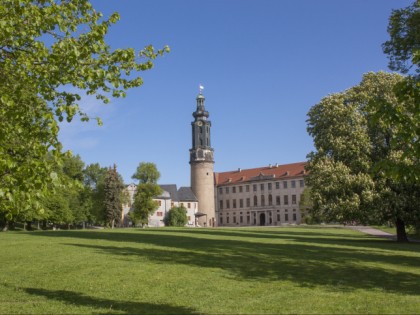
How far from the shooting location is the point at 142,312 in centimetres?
1029

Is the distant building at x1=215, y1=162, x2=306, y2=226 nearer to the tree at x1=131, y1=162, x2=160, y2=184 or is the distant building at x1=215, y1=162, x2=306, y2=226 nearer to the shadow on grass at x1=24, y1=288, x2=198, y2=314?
the tree at x1=131, y1=162, x2=160, y2=184

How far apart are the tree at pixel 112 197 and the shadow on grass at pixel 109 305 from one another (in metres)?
69.7

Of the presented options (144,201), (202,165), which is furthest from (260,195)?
(144,201)

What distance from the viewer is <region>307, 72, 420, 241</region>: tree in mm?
32875

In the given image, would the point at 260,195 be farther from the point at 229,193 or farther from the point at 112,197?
the point at 112,197

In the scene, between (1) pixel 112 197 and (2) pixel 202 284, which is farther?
(1) pixel 112 197

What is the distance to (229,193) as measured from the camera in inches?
5595

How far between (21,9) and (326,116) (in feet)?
102

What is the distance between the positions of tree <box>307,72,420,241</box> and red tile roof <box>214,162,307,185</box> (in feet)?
279

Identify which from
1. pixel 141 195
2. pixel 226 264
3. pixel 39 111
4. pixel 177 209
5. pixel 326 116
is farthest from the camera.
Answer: pixel 177 209

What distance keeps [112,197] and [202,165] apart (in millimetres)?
35915

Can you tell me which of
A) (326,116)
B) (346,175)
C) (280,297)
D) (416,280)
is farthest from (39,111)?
(326,116)

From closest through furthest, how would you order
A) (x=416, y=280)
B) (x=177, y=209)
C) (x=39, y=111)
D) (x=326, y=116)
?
(x=39, y=111) < (x=416, y=280) < (x=326, y=116) < (x=177, y=209)

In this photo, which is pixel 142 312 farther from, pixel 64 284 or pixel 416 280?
pixel 416 280
